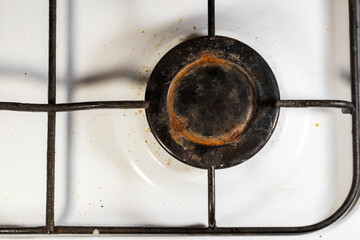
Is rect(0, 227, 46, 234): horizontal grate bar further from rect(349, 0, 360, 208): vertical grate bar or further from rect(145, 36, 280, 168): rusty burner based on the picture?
rect(349, 0, 360, 208): vertical grate bar

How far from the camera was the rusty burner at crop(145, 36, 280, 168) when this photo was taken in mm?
502

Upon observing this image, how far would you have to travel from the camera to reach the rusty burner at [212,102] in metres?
0.50

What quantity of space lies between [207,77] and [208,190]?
151 millimetres

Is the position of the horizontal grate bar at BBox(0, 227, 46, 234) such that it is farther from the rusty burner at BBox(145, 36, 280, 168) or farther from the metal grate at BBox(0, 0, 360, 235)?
the rusty burner at BBox(145, 36, 280, 168)

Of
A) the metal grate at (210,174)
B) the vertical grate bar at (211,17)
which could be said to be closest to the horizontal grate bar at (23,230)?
the metal grate at (210,174)

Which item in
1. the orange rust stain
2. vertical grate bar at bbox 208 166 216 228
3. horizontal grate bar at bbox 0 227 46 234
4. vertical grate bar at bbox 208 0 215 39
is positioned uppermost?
vertical grate bar at bbox 208 0 215 39

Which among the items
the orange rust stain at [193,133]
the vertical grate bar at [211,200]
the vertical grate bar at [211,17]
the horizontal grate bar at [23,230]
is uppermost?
the vertical grate bar at [211,17]

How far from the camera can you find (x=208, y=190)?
0.49 meters

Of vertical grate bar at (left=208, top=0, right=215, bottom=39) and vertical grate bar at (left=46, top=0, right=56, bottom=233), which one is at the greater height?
vertical grate bar at (left=208, top=0, right=215, bottom=39)

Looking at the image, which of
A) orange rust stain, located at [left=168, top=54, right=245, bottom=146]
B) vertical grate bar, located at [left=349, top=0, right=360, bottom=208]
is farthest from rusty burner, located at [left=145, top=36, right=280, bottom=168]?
vertical grate bar, located at [left=349, top=0, right=360, bottom=208]

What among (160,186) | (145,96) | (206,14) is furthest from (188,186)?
(206,14)

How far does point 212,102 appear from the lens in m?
0.50

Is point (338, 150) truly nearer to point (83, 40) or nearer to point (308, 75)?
point (308, 75)

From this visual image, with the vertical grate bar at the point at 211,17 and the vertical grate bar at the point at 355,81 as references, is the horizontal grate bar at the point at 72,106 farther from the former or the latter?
the vertical grate bar at the point at 355,81
